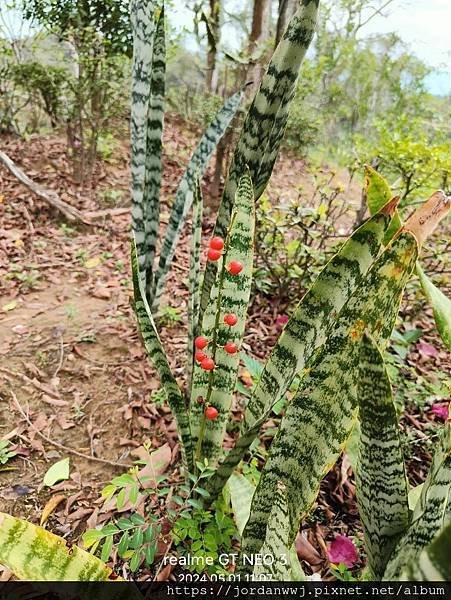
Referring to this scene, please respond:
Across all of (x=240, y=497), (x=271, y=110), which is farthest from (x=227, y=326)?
(x=271, y=110)

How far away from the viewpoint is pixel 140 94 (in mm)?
1174

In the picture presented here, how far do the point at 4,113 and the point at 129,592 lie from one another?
4465 millimetres

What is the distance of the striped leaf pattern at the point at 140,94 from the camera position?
112 centimetres

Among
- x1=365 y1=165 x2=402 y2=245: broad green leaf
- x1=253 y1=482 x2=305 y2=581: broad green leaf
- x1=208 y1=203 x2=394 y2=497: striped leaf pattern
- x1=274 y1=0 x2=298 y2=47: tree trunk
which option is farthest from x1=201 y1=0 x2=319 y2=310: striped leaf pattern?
x1=274 y1=0 x2=298 y2=47: tree trunk

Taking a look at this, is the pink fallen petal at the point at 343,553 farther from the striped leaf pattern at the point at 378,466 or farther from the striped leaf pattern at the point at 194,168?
the striped leaf pattern at the point at 194,168

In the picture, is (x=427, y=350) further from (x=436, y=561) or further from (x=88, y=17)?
(x=88, y=17)

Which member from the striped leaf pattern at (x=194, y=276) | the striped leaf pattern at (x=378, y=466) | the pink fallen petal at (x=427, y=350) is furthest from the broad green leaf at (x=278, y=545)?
the pink fallen petal at (x=427, y=350)

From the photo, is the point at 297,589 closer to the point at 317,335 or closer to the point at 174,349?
the point at 317,335

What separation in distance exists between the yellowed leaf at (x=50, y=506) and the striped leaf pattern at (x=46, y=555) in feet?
1.60

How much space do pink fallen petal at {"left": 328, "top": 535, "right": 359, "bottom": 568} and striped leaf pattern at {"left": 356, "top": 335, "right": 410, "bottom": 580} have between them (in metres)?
0.21

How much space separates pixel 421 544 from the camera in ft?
1.92

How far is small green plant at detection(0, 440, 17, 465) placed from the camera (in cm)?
120

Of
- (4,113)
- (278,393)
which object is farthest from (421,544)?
(4,113)

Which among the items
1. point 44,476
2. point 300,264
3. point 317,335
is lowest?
point 44,476
